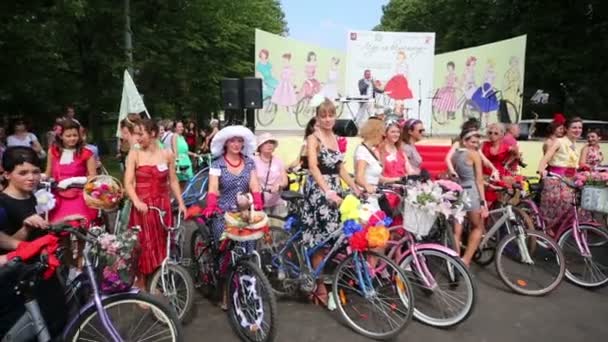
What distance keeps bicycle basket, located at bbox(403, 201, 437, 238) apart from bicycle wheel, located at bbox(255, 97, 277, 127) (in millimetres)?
15566

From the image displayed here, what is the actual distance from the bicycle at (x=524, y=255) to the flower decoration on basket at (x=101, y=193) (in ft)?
10.1

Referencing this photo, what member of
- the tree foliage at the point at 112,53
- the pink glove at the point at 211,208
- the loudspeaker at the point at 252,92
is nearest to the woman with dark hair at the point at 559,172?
the pink glove at the point at 211,208

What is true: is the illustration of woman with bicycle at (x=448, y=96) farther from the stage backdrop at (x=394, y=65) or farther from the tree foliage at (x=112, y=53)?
the tree foliage at (x=112, y=53)

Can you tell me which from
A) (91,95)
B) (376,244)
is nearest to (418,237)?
(376,244)

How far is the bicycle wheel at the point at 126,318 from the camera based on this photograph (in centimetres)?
285

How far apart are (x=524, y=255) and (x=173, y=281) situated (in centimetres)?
336

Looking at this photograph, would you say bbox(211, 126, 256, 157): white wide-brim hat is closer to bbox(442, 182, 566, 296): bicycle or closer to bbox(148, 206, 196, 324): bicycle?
bbox(148, 206, 196, 324): bicycle

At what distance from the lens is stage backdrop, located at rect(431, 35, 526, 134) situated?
19531mm

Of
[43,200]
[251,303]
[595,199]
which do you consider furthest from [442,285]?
[43,200]

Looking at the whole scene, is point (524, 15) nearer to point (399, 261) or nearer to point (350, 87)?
point (350, 87)

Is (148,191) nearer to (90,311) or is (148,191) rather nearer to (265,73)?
(90,311)

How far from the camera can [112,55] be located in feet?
55.5

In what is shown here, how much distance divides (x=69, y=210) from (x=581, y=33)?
24666mm

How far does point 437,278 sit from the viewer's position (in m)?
4.10
